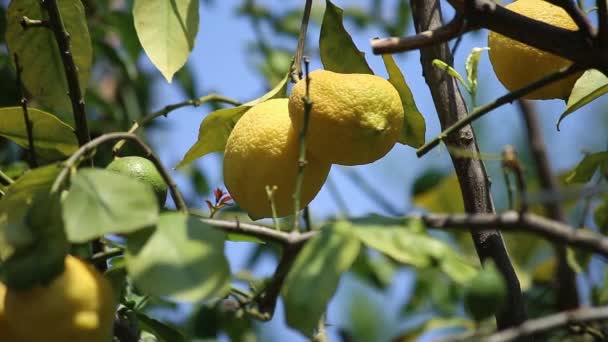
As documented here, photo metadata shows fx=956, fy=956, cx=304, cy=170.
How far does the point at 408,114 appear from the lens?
1.10 m

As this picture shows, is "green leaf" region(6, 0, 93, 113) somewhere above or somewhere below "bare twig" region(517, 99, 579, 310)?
above

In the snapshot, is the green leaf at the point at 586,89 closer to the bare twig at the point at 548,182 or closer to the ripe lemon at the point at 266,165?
the bare twig at the point at 548,182

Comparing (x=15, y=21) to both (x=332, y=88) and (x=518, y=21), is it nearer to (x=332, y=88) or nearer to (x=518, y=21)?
(x=332, y=88)

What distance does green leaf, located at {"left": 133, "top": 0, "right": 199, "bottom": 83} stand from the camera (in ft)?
3.09

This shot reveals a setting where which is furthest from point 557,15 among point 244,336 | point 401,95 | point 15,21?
point 244,336

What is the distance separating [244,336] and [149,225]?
0.86m

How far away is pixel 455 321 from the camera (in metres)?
1.59

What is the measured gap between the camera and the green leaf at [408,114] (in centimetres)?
107

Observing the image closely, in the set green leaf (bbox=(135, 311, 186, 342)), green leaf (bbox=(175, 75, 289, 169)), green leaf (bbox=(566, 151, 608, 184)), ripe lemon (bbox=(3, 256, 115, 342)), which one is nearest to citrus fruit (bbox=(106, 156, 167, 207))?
green leaf (bbox=(175, 75, 289, 169))

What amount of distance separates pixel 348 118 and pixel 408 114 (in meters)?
0.18

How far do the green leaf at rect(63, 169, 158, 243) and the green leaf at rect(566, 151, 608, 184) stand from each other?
57 centimetres

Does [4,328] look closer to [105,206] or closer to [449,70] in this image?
[105,206]

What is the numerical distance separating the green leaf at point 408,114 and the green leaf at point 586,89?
0.59 ft

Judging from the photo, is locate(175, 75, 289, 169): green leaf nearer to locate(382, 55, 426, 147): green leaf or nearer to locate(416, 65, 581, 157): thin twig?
locate(382, 55, 426, 147): green leaf
